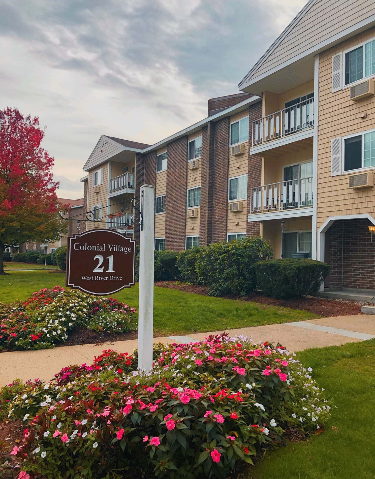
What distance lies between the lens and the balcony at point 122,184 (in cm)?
2875

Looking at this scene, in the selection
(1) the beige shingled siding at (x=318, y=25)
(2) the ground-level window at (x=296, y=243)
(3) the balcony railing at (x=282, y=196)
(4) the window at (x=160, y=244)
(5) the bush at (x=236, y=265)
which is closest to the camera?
(1) the beige shingled siding at (x=318, y=25)

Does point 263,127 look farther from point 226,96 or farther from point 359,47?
point 226,96

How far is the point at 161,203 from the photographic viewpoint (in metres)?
26.6

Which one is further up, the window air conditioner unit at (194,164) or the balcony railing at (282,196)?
the window air conditioner unit at (194,164)

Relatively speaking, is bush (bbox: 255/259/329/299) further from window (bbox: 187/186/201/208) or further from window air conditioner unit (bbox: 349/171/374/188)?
window (bbox: 187/186/201/208)

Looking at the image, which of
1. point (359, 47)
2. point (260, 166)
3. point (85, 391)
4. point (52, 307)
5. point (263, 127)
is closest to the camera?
point (85, 391)

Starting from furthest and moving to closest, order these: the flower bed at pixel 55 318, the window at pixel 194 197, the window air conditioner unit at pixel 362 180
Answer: the window at pixel 194 197 < the window air conditioner unit at pixel 362 180 < the flower bed at pixel 55 318

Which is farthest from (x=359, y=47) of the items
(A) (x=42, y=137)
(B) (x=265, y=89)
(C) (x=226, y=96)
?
(A) (x=42, y=137)

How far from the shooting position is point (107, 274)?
4.53 metres

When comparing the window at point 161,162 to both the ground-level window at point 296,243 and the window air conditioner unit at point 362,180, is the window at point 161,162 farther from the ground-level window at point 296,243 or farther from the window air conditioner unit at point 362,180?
the window air conditioner unit at point 362,180

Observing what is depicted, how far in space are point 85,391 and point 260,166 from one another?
1545 centimetres

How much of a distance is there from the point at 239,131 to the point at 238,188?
2696mm

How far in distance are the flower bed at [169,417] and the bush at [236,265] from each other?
370 inches

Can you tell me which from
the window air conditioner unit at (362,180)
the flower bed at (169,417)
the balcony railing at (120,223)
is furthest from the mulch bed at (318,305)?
the flower bed at (169,417)
